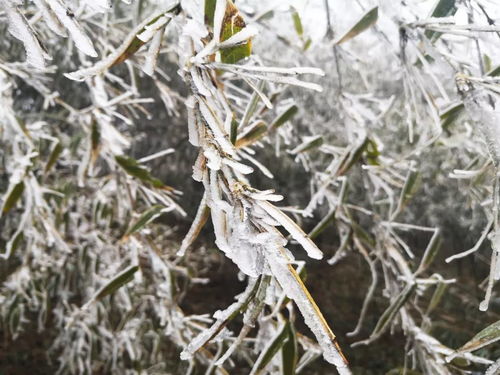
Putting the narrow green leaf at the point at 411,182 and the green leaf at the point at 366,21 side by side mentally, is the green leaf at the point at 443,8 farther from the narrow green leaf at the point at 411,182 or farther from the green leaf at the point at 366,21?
the narrow green leaf at the point at 411,182

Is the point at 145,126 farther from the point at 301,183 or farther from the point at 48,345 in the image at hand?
the point at 48,345

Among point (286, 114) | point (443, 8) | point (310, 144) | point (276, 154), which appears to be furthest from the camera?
point (276, 154)

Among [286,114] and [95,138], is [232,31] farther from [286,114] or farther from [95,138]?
[95,138]

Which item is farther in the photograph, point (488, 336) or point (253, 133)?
point (253, 133)

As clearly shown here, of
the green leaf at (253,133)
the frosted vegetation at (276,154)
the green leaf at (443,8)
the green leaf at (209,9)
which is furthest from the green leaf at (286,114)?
the green leaf at (209,9)

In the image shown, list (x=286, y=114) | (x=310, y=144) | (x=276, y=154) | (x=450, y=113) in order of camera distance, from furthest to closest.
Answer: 1. (x=276, y=154)
2. (x=310, y=144)
3. (x=286, y=114)
4. (x=450, y=113)

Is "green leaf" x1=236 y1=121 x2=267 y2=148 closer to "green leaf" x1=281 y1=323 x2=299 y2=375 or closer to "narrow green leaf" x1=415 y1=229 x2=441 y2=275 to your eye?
"green leaf" x1=281 y1=323 x2=299 y2=375

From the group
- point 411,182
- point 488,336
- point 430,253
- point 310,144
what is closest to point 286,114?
point 310,144

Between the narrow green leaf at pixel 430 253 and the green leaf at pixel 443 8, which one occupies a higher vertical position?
the green leaf at pixel 443 8

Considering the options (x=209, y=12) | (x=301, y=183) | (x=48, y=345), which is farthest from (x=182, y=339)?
(x=301, y=183)
